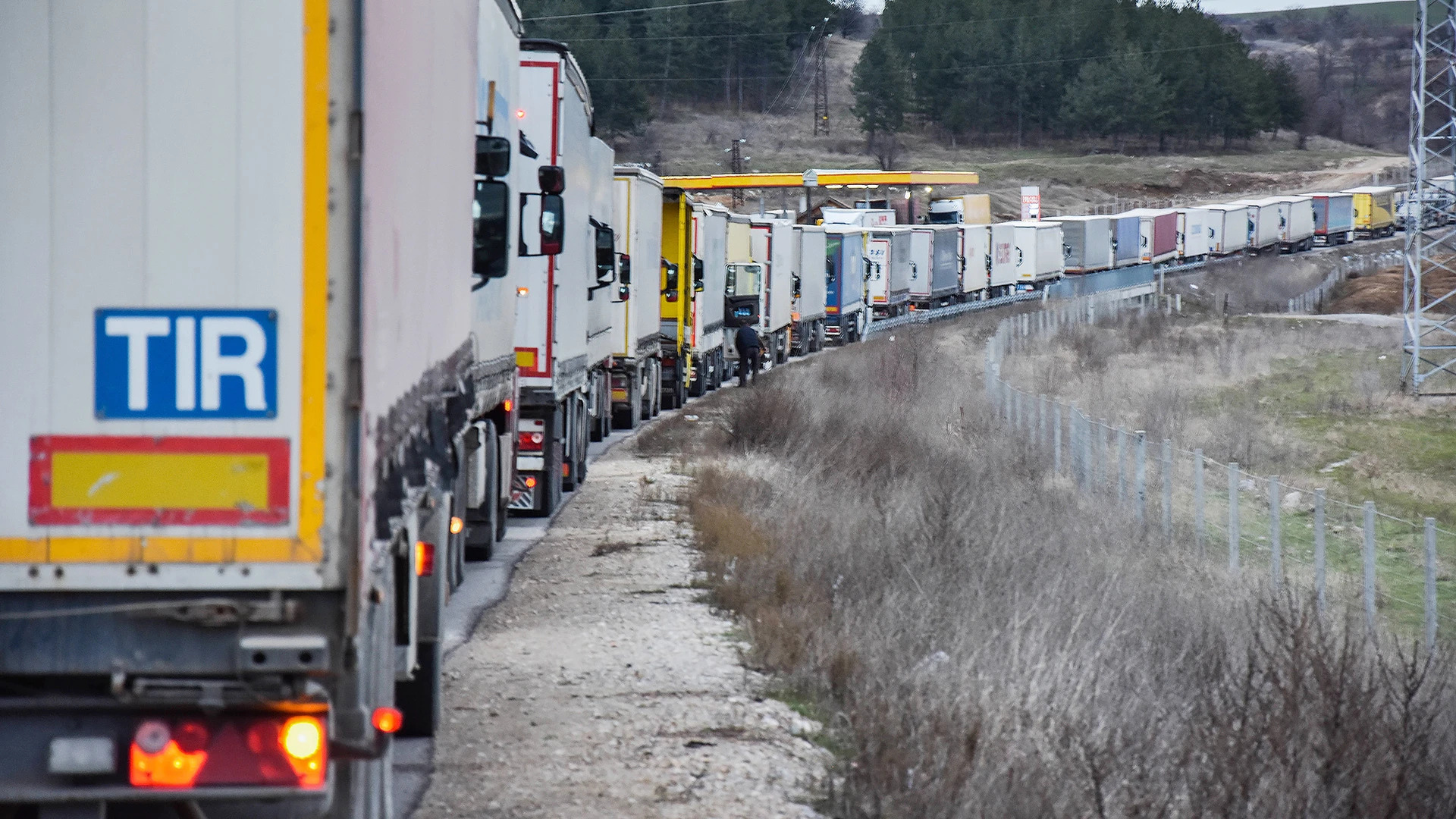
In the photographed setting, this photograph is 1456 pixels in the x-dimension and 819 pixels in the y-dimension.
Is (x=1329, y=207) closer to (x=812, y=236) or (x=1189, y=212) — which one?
(x=1189, y=212)

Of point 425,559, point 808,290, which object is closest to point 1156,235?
point 808,290

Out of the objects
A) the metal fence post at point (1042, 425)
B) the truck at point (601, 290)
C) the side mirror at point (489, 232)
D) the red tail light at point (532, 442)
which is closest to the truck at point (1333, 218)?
the metal fence post at point (1042, 425)

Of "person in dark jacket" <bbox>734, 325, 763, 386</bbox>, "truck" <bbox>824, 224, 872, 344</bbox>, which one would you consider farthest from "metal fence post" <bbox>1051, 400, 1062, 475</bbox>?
"truck" <bbox>824, 224, 872, 344</bbox>

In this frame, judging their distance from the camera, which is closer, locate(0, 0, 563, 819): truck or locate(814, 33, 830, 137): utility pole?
locate(0, 0, 563, 819): truck

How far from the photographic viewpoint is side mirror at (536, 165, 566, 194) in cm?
1306

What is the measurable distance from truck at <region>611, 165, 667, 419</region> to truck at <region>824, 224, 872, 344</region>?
66.7 feet

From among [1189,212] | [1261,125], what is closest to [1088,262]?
[1189,212]

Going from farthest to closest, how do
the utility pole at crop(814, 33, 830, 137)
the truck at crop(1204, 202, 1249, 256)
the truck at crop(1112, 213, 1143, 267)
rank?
the utility pole at crop(814, 33, 830, 137), the truck at crop(1204, 202, 1249, 256), the truck at crop(1112, 213, 1143, 267)

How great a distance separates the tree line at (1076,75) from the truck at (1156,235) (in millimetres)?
55964

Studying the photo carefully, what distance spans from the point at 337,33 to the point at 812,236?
131ft

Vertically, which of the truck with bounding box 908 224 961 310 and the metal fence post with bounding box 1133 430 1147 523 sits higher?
the truck with bounding box 908 224 961 310

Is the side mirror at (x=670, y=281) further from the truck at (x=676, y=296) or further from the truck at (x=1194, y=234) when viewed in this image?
the truck at (x=1194, y=234)

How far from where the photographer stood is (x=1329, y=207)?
93.7 meters

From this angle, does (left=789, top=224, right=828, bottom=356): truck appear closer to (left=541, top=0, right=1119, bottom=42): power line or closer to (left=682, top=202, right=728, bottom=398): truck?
(left=682, top=202, right=728, bottom=398): truck
